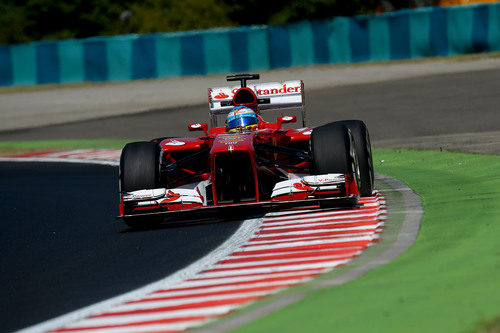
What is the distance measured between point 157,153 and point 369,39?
94.0 feet

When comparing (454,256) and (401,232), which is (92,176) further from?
(454,256)

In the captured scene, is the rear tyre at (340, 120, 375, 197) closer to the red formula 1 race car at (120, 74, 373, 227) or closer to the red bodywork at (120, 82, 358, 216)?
the red formula 1 race car at (120, 74, 373, 227)

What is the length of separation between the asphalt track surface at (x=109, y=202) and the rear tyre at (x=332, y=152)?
111cm

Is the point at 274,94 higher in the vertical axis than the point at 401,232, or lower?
higher

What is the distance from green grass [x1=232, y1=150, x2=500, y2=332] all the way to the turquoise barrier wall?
2846cm

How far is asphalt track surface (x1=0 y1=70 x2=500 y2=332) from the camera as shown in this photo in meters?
8.52

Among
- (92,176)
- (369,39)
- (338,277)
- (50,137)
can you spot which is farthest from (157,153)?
(369,39)

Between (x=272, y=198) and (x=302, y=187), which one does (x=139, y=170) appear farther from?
(x=302, y=187)

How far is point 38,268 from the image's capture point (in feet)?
31.1

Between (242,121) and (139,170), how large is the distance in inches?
70.5

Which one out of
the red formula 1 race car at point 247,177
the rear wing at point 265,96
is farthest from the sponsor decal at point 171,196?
the rear wing at point 265,96

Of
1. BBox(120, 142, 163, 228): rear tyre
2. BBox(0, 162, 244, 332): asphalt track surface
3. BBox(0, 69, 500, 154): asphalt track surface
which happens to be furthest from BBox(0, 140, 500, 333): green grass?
A: BBox(0, 69, 500, 154): asphalt track surface

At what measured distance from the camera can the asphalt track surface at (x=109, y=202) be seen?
8.52 m

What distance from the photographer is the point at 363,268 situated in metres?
7.95
